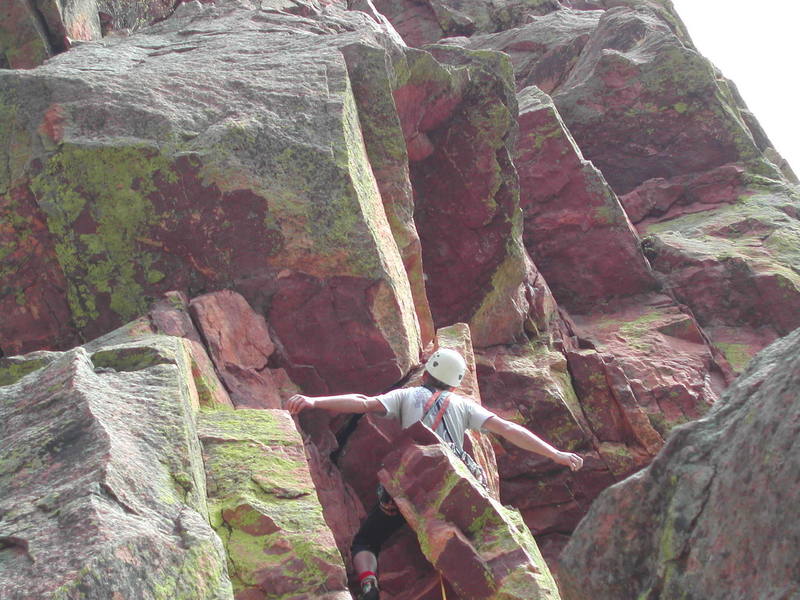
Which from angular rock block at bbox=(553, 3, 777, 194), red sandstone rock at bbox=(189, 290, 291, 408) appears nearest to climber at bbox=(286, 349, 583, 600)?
red sandstone rock at bbox=(189, 290, 291, 408)

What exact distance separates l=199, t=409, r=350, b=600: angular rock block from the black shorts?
1262 mm

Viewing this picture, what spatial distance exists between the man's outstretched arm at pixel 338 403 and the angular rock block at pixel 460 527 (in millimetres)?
636

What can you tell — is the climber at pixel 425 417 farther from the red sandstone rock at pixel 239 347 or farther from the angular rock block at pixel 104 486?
the angular rock block at pixel 104 486

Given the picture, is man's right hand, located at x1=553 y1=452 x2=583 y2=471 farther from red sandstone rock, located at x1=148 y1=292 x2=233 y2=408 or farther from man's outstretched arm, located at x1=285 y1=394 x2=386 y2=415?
red sandstone rock, located at x1=148 y1=292 x2=233 y2=408

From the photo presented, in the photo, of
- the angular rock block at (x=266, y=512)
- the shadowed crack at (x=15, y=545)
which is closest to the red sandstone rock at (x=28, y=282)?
the angular rock block at (x=266, y=512)

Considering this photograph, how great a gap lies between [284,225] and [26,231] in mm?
3569

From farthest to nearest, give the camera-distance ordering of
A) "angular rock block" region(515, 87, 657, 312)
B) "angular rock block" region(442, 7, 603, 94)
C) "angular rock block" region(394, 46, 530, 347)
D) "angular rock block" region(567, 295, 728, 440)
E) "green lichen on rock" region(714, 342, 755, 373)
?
"angular rock block" region(442, 7, 603, 94) < "angular rock block" region(515, 87, 657, 312) < "green lichen on rock" region(714, 342, 755, 373) < "angular rock block" region(394, 46, 530, 347) < "angular rock block" region(567, 295, 728, 440)

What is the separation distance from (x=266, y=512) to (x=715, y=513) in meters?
Answer: 3.86

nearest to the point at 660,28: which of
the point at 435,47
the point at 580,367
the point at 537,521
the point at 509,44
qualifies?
the point at 509,44

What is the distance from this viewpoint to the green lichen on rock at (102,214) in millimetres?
10523

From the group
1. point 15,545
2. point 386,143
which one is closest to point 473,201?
point 386,143

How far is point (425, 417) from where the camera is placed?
8984 millimetres

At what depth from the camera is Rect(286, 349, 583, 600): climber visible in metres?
8.46

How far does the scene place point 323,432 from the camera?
407 inches
